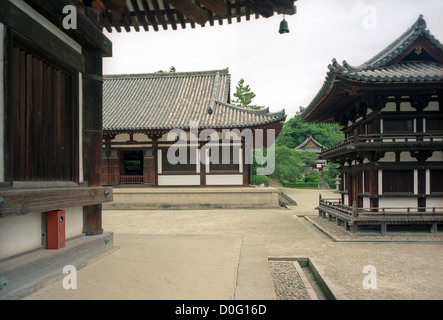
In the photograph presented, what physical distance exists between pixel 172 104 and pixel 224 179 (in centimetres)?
634

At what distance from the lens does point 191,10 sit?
4273 mm

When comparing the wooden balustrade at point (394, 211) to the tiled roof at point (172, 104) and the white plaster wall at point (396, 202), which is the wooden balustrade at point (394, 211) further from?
the tiled roof at point (172, 104)

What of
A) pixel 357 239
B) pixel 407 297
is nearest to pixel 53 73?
pixel 407 297

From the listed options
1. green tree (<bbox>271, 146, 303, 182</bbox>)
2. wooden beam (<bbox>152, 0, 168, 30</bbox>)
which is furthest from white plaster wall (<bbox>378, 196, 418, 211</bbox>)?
green tree (<bbox>271, 146, 303, 182</bbox>)

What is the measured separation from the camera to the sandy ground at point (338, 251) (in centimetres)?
518

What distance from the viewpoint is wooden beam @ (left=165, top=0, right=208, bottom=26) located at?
407 centimetres

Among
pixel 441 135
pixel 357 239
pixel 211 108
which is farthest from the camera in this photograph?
pixel 211 108

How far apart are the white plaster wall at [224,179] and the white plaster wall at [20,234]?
46.4 ft

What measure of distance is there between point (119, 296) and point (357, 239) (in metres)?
7.89

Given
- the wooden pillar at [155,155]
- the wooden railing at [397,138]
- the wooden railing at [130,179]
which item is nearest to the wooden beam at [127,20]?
the wooden railing at [397,138]

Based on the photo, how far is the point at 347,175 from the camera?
41.9 ft

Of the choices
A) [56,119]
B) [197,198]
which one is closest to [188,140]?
[197,198]

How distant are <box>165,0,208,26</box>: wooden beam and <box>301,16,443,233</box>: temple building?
5.99m

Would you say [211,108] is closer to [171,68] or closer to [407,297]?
[407,297]
